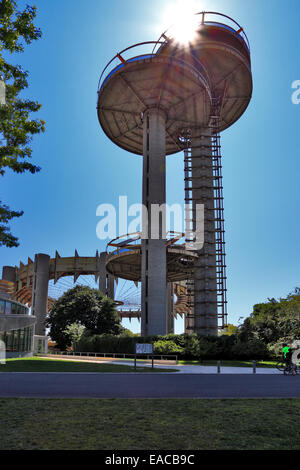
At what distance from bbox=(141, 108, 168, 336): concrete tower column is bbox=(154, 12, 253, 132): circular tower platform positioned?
9.25 metres

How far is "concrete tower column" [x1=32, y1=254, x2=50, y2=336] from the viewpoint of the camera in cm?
6931

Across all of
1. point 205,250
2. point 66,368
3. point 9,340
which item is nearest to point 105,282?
point 205,250

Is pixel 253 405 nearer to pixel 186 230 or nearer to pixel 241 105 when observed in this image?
pixel 186 230

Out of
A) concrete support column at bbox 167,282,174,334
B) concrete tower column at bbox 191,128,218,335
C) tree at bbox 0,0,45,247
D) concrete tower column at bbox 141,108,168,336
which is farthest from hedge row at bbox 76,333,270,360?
concrete support column at bbox 167,282,174,334

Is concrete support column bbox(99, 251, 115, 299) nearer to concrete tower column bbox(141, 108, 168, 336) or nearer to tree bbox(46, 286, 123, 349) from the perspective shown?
tree bbox(46, 286, 123, 349)

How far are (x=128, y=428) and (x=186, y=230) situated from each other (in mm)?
48685

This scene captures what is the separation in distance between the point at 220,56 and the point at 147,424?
2163 inches

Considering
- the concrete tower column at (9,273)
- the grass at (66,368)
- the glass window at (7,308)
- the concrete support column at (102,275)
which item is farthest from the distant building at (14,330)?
the concrete tower column at (9,273)

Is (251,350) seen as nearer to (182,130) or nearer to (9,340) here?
(9,340)

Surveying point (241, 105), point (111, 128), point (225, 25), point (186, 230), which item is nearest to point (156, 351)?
point (186, 230)

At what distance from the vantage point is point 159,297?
44.6 metres

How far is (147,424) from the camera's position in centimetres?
691

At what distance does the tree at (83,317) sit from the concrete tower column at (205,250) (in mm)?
12873
